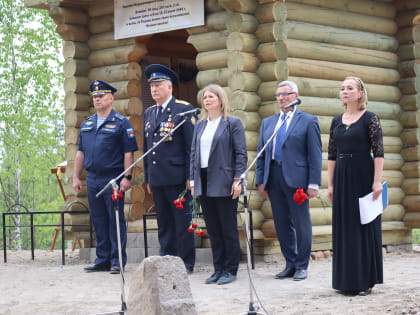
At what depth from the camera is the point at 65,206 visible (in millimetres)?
8805

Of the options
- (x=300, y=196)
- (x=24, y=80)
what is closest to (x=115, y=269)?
(x=300, y=196)

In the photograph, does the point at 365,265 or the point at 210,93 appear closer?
the point at 365,265

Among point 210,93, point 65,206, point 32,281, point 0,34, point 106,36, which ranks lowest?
point 32,281

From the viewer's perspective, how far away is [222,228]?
6188mm

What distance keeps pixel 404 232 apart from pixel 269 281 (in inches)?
135

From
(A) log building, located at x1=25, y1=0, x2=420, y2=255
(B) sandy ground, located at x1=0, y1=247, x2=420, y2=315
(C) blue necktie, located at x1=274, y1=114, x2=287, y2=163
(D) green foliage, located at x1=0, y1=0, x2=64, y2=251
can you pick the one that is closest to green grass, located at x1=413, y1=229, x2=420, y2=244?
(D) green foliage, located at x1=0, y1=0, x2=64, y2=251

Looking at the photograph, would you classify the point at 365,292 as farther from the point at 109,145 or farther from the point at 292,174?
the point at 109,145

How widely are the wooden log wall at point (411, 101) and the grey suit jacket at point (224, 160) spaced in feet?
12.2

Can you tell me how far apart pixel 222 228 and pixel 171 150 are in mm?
1031

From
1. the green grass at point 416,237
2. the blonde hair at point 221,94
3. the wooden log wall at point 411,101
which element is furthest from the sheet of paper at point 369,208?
the green grass at point 416,237

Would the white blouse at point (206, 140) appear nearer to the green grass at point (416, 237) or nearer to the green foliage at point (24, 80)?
the green foliage at point (24, 80)

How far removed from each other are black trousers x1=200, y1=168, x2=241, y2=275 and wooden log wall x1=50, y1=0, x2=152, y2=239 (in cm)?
252

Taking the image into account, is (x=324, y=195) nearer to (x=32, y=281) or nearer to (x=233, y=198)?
(x=233, y=198)

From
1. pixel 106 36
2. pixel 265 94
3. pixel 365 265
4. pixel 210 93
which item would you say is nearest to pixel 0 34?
pixel 106 36
